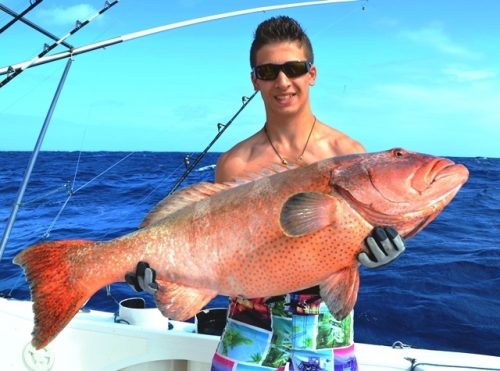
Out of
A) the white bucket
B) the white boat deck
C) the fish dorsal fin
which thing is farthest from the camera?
the white bucket

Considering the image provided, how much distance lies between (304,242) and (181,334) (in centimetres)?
184

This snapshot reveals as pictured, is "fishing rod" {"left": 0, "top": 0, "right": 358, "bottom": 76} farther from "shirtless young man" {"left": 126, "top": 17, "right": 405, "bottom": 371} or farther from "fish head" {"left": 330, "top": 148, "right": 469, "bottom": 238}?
"fish head" {"left": 330, "top": 148, "right": 469, "bottom": 238}

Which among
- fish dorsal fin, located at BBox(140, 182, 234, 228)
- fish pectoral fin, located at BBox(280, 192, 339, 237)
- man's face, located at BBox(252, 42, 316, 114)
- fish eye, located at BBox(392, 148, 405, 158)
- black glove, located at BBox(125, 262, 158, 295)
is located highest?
man's face, located at BBox(252, 42, 316, 114)

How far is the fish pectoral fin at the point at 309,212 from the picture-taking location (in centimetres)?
212

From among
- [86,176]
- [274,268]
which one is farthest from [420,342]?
[86,176]

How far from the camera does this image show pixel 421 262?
8.77 m

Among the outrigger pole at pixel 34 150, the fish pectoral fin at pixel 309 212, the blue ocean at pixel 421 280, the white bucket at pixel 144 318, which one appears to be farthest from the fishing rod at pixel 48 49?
the fish pectoral fin at pixel 309 212

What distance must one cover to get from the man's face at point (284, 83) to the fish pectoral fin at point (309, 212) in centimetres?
82

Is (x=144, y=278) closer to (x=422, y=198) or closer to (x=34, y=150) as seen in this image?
(x=422, y=198)

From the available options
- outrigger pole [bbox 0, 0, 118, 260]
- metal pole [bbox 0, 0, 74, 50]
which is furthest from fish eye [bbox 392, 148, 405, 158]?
metal pole [bbox 0, 0, 74, 50]

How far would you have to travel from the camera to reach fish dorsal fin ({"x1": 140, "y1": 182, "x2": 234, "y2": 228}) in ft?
8.28

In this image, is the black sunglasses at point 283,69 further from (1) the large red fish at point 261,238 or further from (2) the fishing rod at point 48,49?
(2) the fishing rod at point 48,49

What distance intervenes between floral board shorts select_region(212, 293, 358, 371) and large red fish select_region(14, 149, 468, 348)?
0.34m

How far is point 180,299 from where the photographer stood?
7.90 feet
